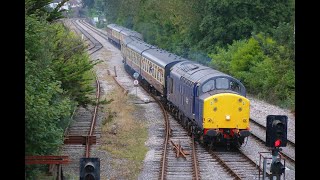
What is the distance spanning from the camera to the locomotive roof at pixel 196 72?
21281 millimetres

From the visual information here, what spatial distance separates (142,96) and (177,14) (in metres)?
17.9

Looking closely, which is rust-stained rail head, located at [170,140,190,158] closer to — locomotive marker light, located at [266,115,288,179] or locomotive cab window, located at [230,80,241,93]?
locomotive cab window, located at [230,80,241,93]

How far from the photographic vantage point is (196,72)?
2298 centimetres

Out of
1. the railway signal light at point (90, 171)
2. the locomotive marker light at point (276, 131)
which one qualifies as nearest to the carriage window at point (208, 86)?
the locomotive marker light at point (276, 131)

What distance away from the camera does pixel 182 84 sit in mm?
23922

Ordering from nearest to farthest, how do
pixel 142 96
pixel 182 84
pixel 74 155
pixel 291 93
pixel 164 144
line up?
pixel 74 155 → pixel 164 144 → pixel 182 84 → pixel 291 93 → pixel 142 96

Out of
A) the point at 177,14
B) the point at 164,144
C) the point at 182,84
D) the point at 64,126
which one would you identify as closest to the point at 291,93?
the point at 182,84

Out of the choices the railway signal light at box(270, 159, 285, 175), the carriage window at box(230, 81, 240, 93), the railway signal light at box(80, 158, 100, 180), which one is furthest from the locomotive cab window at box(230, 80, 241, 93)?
the railway signal light at box(80, 158, 100, 180)

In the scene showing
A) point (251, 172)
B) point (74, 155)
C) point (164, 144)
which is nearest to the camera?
point (251, 172)

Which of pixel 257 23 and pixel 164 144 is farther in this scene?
pixel 257 23

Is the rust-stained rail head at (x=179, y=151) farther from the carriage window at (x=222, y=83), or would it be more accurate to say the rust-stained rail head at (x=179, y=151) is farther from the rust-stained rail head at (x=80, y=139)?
the rust-stained rail head at (x=80, y=139)

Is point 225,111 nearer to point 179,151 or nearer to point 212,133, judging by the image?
point 212,133
